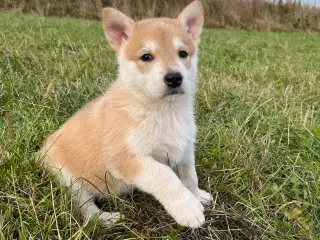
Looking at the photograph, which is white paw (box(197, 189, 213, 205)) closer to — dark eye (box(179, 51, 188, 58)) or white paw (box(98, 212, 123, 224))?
white paw (box(98, 212, 123, 224))

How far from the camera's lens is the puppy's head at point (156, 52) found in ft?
7.92

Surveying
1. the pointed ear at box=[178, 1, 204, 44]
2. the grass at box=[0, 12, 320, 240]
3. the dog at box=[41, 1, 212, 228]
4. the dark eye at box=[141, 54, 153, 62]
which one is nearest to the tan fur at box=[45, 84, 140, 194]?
the dog at box=[41, 1, 212, 228]

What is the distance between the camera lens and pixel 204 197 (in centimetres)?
256

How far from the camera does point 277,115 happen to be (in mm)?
3719

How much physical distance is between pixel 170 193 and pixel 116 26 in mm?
1375

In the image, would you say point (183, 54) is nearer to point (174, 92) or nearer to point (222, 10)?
point (174, 92)

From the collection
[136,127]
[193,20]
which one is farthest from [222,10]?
[136,127]

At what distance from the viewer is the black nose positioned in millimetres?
2355

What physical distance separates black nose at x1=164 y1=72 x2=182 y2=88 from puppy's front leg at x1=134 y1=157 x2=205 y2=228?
1.65 ft

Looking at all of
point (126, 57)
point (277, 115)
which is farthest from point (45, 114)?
point (277, 115)

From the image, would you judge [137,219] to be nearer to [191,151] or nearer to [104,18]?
[191,151]

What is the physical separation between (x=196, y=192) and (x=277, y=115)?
1530 millimetres

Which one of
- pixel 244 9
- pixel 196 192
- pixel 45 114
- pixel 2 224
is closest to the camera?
pixel 2 224

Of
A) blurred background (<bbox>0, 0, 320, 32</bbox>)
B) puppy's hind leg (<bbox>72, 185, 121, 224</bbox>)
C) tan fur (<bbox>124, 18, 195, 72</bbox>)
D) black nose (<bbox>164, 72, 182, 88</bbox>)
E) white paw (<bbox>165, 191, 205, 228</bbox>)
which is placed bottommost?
blurred background (<bbox>0, 0, 320, 32</bbox>)
